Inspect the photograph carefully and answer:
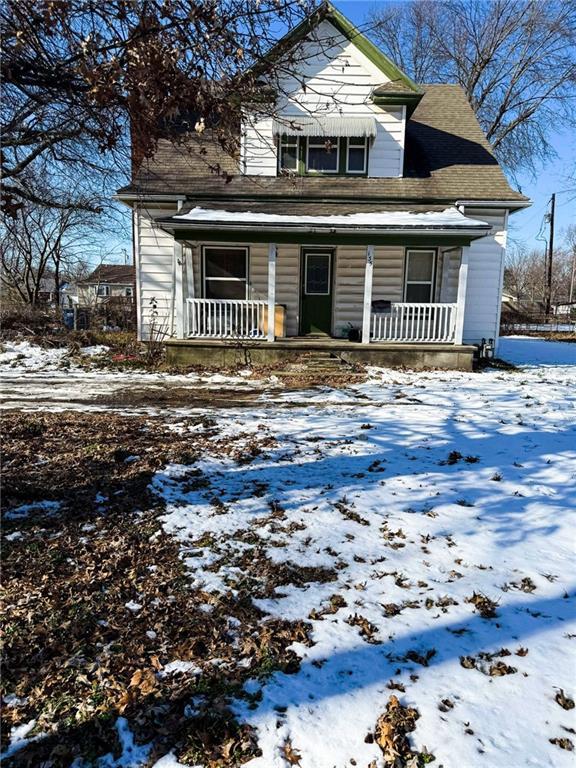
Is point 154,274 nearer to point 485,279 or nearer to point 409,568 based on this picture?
point 485,279

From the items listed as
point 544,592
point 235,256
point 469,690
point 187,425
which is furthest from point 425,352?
point 469,690

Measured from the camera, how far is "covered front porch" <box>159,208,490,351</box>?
36.6 feet

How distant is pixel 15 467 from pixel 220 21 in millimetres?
4125

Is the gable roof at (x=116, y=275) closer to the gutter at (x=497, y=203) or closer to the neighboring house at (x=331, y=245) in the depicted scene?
the neighboring house at (x=331, y=245)

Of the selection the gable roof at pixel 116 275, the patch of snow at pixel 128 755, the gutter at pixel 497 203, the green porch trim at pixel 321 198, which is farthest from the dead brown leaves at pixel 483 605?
the gable roof at pixel 116 275

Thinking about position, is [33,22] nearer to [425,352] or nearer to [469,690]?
[469,690]

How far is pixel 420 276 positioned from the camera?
519 inches

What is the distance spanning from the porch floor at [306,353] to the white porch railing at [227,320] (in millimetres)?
387

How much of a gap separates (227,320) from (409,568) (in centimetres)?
982

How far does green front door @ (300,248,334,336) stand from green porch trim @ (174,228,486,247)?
209 cm

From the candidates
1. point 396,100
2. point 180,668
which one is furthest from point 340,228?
point 180,668

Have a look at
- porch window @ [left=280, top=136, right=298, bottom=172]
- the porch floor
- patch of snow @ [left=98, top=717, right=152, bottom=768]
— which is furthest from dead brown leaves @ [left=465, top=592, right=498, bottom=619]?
porch window @ [left=280, top=136, right=298, bottom=172]

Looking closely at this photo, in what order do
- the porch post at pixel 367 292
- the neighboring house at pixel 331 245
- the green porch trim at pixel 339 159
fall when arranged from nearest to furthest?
1. the porch post at pixel 367 292
2. the neighboring house at pixel 331 245
3. the green porch trim at pixel 339 159

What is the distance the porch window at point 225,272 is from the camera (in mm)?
13016
